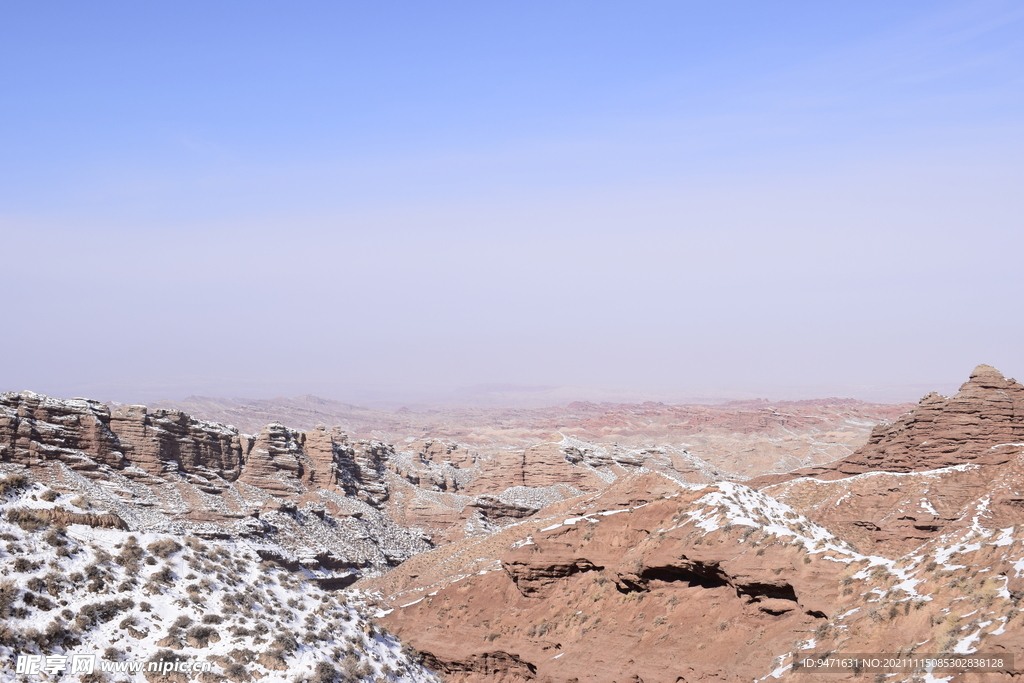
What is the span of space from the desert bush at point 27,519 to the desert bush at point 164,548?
256cm

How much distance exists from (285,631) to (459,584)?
12.7m

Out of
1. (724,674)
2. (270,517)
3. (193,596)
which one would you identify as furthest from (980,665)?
(270,517)

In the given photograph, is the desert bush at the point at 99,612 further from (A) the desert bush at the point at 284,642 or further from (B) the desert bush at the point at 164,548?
(A) the desert bush at the point at 284,642

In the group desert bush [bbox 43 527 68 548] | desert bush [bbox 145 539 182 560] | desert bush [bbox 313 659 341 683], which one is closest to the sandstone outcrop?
desert bush [bbox 313 659 341 683]

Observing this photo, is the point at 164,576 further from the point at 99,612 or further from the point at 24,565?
the point at 24,565

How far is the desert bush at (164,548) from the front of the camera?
63.5ft

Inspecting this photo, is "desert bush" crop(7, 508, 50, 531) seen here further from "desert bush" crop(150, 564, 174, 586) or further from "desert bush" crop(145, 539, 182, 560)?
"desert bush" crop(150, 564, 174, 586)

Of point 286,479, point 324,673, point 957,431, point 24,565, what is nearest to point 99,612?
point 24,565

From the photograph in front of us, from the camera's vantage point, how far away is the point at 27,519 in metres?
17.5

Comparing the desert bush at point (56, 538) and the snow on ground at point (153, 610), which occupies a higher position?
the desert bush at point (56, 538)

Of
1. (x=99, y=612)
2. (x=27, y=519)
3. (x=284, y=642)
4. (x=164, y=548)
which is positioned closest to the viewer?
(x=99, y=612)

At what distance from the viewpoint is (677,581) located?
21938mm

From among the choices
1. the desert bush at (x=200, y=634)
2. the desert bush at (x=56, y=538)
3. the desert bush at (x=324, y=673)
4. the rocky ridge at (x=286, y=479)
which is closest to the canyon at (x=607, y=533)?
the rocky ridge at (x=286, y=479)

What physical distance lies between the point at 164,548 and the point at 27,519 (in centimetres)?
333
